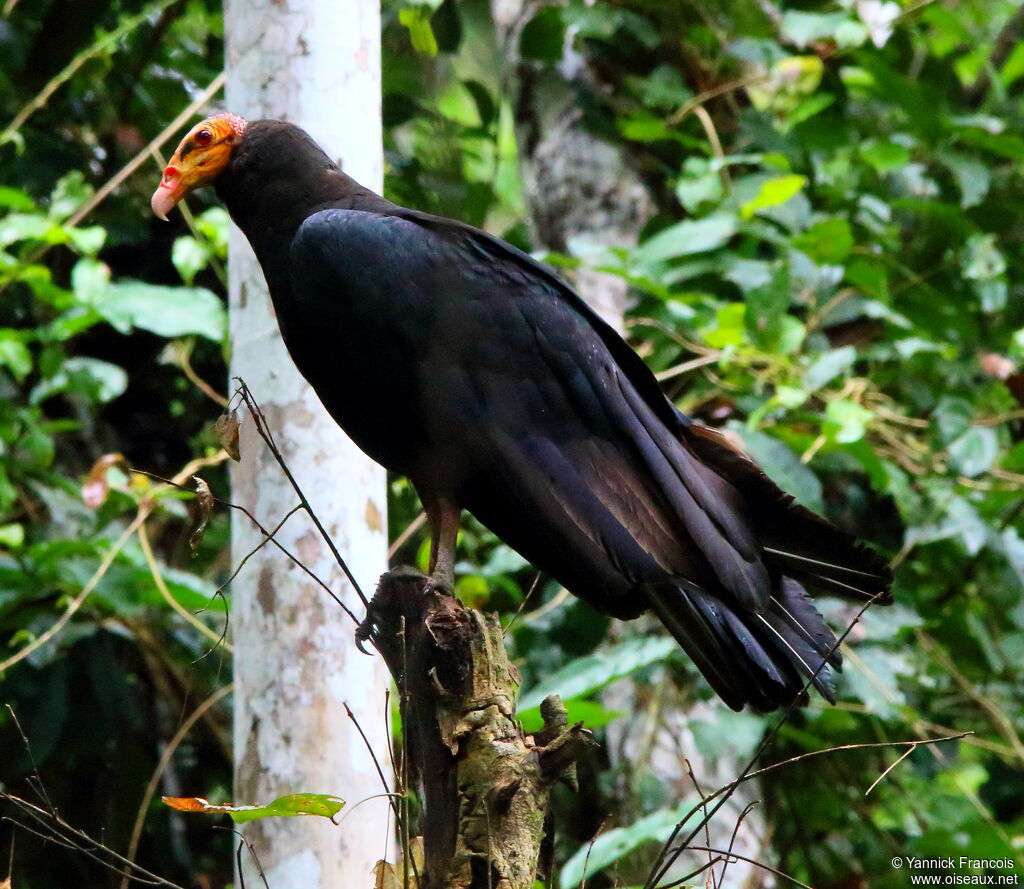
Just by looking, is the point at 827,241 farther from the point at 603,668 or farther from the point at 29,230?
the point at 29,230

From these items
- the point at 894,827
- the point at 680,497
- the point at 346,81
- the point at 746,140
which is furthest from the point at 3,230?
the point at 894,827

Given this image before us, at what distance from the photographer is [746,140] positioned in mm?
4625

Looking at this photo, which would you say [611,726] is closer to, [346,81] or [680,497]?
[680,497]

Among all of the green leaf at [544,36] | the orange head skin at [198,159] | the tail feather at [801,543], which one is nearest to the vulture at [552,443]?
the tail feather at [801,543]

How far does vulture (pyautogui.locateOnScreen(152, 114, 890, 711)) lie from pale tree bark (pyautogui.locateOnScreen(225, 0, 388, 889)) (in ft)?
1.03

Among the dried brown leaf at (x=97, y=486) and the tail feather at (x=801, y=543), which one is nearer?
the tail feather at (x=801, y=543)

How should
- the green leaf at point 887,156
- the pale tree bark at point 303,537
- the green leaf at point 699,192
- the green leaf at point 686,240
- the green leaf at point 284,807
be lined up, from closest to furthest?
the green leaf at point 284,807, the pale tree bark at point 303,537, the green leaf at point 686,240, the green leaf at point 699,192, the green leaf at point 887,156

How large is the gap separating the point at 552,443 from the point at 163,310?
1.71 m

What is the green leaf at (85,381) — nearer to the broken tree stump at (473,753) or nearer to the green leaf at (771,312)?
the green leaf at (771,312)

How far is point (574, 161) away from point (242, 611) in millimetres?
2547

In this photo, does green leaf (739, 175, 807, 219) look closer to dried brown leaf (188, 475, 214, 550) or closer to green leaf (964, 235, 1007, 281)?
green leaf (964, 235, 1007, 281)

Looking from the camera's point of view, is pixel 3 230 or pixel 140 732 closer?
pixel 3 230

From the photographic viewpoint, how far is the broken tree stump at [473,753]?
1.84 meters

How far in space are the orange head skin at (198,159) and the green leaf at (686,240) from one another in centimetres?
151
